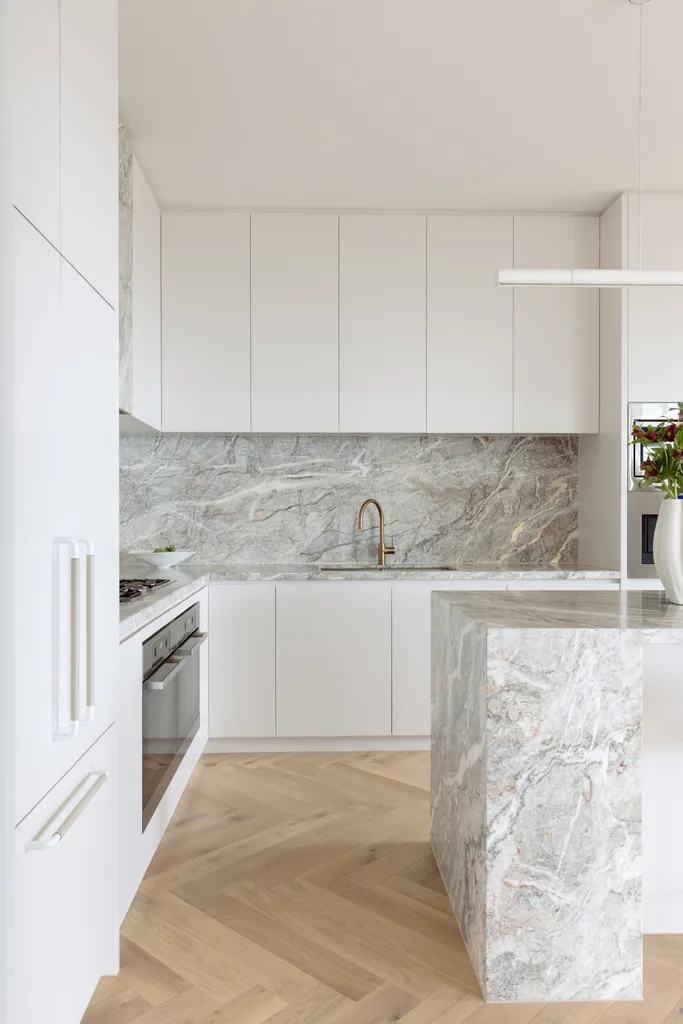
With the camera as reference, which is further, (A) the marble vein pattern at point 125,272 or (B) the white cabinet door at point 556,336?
(B) the white cabinet door at point 556,336

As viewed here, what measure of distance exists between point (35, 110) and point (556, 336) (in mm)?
3170

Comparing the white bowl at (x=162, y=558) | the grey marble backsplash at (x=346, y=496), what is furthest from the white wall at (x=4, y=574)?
the grey marble backsplash at (x=346, y=496)

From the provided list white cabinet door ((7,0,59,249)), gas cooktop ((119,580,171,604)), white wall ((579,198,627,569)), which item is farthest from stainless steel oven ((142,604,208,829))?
white wall ((579,198,627,569))

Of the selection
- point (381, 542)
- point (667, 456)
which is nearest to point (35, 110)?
point (667, 456)

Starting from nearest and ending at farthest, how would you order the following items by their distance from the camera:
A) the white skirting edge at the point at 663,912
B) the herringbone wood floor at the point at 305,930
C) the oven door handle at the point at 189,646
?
1. the herringbone wood floor at the point at 305,930
2. the white skirting edge at the point at 663,912
3. the oven door handle at the point at 189,646

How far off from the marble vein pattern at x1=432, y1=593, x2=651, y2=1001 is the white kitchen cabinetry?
37.8 inches

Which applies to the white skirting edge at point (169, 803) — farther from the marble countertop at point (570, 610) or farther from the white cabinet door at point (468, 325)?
the white cabinet door at point (468, 325)

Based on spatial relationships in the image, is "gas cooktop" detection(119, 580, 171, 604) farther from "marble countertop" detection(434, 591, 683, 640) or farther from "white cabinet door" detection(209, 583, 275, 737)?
"marble countertop" detection(434, 591, 683, 640)


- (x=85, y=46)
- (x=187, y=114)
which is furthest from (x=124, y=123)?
(x=85, y=46)

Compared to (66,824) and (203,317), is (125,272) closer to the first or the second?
(203,317)

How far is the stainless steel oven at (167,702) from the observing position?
236 cm

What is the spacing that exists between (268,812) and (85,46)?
256 centimetres

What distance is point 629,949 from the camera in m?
1.88

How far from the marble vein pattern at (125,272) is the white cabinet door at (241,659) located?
1084mm
